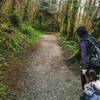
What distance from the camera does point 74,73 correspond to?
12039mm

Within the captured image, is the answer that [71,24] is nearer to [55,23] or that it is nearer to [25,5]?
[25,5]

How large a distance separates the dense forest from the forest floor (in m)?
0.35

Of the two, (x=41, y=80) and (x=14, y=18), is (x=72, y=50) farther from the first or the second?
(x=41, y=80)

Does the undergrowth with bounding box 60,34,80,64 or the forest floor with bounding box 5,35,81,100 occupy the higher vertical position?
the forest floor with bounding box 5,35,81,100

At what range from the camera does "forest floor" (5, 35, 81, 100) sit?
8.69 meters

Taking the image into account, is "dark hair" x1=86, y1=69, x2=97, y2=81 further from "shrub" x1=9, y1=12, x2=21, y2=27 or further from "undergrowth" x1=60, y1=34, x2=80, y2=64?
"shrub" x1=9, y1=12, x2=21, y2=27

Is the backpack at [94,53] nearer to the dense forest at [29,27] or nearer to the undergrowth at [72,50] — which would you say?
the dense forest at [29,27]

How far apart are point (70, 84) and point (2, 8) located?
8.91 meters

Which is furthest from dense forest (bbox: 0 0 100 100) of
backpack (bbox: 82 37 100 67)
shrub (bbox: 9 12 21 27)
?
backpack (bbox: 82 37 100 67)

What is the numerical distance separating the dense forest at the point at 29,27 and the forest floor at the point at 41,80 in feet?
1.13

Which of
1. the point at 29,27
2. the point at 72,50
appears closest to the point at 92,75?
the point at 72,50

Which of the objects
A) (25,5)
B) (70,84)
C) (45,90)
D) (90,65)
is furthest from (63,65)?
(25,5)

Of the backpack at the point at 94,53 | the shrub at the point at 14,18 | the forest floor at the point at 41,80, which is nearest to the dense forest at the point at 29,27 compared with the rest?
the shrub at the point at 14,18

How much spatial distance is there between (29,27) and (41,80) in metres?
20.0
